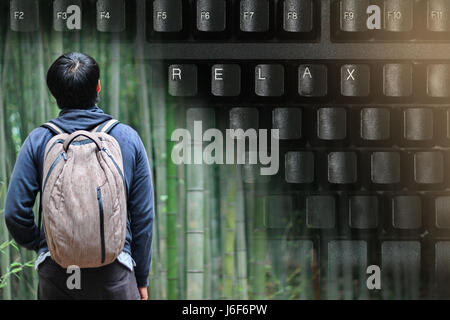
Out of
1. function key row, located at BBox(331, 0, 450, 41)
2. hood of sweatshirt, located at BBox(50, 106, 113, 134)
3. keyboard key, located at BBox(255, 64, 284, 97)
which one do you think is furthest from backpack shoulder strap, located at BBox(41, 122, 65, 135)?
function key row, located at BBox(331, 0, 450, 41)

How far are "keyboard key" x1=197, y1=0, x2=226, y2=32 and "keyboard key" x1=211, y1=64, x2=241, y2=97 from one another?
50 millimetres

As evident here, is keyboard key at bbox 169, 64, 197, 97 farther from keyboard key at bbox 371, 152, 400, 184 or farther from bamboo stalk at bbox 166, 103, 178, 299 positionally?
keyboard key at bbox 371, 152, 400, 184

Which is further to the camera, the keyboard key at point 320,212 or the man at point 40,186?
the keyboard key at point 320,212

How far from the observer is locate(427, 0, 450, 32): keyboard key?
0.82 metres

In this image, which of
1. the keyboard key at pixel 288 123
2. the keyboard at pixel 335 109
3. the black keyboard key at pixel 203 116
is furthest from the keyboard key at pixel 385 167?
the black keyboard key at pixel 203 116

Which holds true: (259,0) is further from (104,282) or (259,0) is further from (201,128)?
(104,282)

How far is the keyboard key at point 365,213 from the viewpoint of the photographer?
0.82 m

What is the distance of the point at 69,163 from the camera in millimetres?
679

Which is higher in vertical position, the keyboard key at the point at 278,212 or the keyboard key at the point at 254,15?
the keyboard key at the point at 254,15

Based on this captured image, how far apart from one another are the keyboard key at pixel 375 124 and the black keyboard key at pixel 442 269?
6.5 inches

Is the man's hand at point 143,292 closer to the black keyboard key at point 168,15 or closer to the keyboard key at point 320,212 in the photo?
the keyboard key at point 320,212

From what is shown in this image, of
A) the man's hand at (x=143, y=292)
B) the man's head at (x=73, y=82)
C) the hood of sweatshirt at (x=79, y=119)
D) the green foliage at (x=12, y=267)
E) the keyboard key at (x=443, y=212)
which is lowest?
the man's hand at (x=143, y=292)

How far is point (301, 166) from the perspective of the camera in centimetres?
81

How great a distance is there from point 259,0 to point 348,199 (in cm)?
29
